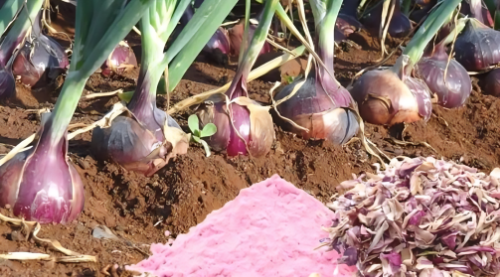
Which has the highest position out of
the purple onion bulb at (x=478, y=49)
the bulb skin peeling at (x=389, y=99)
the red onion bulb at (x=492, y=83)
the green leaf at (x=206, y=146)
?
the green leaf at (x=206, y=146)

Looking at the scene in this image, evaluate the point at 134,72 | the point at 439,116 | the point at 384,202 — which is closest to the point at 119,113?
the point at 384,202

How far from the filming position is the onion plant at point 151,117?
1935 mm

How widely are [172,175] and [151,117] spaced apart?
6.8 inches

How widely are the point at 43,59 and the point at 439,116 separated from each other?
1.55 m

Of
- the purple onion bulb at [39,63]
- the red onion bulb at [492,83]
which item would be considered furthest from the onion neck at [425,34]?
the purple onion bulb at [39,63]

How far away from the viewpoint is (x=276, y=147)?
2.28 metres

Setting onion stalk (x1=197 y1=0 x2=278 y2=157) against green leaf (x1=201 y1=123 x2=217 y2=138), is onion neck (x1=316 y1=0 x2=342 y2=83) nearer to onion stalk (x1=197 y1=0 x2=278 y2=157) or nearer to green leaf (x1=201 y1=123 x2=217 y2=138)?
onion stalk (x1=197 y1=0 x2=278 y2=157)

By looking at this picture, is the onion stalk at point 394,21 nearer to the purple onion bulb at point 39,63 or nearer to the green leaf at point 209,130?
the purple onion bulb at point 39,63

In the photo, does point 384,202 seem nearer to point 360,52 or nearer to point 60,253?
point 60,253

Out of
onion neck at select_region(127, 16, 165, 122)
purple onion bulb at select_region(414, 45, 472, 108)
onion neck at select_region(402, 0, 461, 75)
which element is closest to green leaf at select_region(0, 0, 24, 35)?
onion neck at select_region(127, 16, 165, 122)

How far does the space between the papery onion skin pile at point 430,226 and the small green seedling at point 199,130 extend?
825mm

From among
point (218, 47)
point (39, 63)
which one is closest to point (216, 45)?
point (218, 47)

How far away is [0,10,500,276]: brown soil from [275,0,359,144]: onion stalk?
0.19 feet

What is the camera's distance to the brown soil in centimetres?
159
